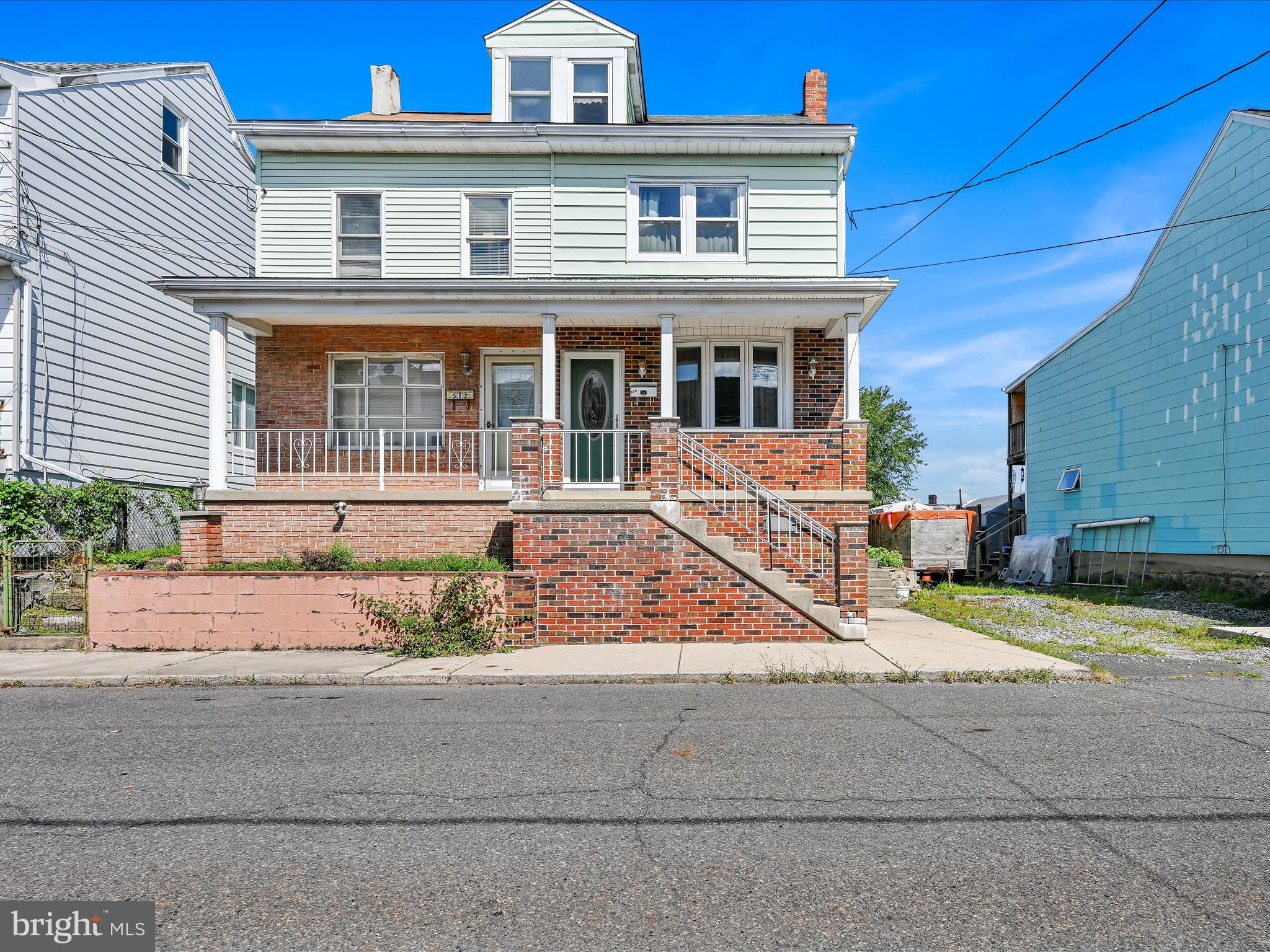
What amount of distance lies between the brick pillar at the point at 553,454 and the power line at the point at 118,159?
10385mm

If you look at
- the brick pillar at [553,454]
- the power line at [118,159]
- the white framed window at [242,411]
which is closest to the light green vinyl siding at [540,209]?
the power line at [118,159]

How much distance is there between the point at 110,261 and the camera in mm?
16328

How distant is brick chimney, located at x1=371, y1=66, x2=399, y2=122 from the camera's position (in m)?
17.8

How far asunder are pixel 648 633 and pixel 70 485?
10720 millimetres

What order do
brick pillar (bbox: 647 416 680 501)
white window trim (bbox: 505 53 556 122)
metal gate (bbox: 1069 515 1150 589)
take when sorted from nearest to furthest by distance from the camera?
brick pillar (bbox: 647 416 680 501) < white window trim (bbox: 505 53 556 122) < metal gate (bbox: 1069 515 1150 589)

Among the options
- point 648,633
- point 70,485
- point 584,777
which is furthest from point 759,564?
point 70,485

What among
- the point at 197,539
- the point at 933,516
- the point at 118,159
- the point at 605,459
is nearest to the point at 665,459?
the point at 605,459

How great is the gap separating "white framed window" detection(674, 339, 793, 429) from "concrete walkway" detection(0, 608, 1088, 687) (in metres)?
5.12

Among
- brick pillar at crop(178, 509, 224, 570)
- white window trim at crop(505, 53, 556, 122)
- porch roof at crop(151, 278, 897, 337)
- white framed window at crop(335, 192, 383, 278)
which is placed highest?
white window trim at crop(505, 53, 556, 122)

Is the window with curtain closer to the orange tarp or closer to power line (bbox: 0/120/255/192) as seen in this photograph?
power line (bbox: 0/120/255/192)

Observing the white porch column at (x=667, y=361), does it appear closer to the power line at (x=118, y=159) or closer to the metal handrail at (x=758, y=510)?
the metal handrail at (x=758, y=510)

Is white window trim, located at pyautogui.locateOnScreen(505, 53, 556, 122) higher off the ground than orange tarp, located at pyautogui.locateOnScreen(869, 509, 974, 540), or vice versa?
white window trim, located at pyautogui.locateOnScreen(505, 53, 556, 122)

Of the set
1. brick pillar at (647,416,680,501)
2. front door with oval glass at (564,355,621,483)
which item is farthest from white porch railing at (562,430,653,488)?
brick pillar at (647,416,680,501)

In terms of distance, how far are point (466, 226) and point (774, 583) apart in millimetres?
8610
